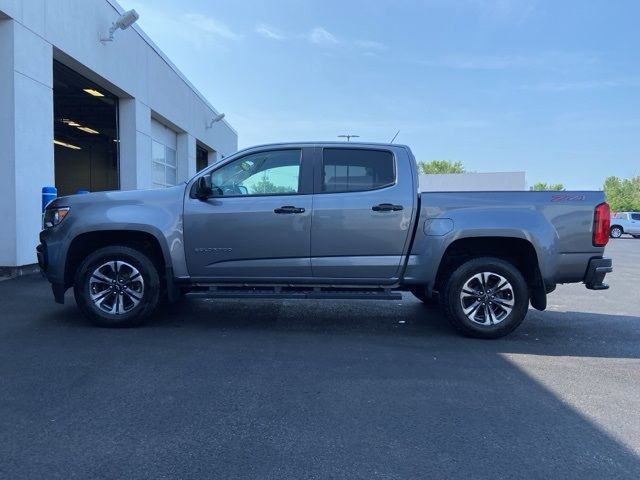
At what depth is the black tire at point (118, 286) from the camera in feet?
18.4

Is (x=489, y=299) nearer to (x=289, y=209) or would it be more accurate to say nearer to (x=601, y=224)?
(x=601, y=224)

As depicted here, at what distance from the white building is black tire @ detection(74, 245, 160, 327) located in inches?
162

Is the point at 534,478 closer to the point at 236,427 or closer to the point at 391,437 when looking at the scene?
the point at 391,437

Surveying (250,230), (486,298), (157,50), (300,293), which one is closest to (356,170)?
(250,230)

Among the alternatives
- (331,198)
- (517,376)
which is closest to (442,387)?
(517,376)

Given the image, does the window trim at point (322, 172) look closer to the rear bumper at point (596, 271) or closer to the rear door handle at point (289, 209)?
the rear door handle at point (289, 209)

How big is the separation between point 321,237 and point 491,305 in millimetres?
1986

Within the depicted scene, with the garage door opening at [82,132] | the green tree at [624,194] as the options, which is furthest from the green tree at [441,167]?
the garage door opening at [82,132]

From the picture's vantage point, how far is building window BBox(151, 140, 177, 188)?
16.6 metres

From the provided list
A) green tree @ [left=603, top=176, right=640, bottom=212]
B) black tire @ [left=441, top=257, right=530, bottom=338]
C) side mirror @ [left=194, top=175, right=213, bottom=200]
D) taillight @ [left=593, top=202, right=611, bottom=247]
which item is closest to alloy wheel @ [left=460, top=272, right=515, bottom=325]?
black tire @ [left=441, top=257, right=530, bottom=338]

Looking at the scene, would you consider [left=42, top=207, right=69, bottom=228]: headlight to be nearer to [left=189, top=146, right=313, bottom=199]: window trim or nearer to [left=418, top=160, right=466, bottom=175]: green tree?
[left=189, top=146, right=313, bottom=199]: window trim

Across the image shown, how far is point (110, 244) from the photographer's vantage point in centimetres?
582

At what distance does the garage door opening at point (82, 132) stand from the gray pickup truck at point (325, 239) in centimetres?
749

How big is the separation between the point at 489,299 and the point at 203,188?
3.34 meters
